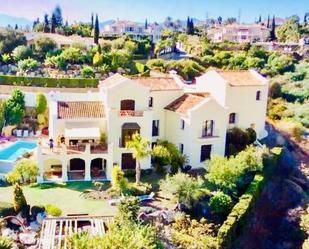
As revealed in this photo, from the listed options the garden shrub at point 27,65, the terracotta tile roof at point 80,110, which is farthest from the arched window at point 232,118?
the garden shrub at point 27,65

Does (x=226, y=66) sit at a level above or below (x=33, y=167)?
above

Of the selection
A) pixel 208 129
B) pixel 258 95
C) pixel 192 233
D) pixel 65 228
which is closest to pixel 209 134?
pixel 208 129

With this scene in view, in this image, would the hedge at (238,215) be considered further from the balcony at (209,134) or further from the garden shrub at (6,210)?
the garden shrub at (6,210)

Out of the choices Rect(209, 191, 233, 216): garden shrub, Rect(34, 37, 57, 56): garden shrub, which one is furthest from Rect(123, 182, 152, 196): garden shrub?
Rect(34, 37, 57, 56): garden shrub

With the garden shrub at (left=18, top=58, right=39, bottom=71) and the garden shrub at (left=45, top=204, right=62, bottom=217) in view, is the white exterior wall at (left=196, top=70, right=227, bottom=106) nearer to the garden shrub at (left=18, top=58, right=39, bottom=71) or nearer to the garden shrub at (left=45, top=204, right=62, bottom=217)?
the garden shrub at (left=45, top=204, right=62, bottom=217)

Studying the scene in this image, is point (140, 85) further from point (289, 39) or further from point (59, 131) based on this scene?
point (289, 39)

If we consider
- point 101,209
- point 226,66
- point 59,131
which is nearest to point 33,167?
point 59,131
